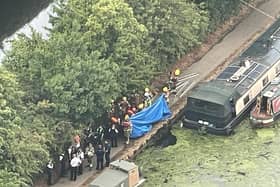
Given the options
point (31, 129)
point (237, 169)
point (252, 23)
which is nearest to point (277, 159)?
point (237, 169)

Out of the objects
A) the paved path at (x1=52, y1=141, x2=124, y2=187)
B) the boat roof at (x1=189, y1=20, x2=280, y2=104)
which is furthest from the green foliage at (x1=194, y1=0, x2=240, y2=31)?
the paved path at (x1=52, y1=141, x2=124, y2=187)

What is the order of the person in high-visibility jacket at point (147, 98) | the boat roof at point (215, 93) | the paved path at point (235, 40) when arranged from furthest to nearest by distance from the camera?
the paved path at point (235, 40), the person in high-visibility jacket at point (147, 98), the boat roof at point (215, 93)

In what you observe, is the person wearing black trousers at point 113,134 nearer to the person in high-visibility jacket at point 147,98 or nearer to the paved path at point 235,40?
the person in high-visibility jacket at point 147,98

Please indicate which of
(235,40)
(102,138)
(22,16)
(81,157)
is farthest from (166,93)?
(22,16)

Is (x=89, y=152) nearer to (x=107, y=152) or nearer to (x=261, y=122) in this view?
→ (x=107, y=152)

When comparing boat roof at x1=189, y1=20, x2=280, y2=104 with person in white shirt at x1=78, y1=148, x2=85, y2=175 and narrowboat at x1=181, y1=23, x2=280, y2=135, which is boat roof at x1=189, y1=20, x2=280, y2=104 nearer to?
narrowboat at x1=181, y1=23, x2=280, y2=135

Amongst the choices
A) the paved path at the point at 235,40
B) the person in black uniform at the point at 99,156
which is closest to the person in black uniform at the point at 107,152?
the person in black uniform at the point at 99,156

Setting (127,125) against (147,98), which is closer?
(127,125)
